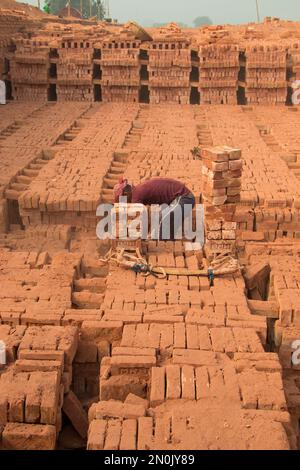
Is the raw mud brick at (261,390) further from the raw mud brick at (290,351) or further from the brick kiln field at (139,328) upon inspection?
Result: the raw mud brick at (290,351)

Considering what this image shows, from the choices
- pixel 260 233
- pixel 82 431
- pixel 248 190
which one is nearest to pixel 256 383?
pixel 82 431

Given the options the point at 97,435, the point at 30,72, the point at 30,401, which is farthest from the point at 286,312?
the point at 30,72

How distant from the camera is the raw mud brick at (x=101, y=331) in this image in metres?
Result: 5.09

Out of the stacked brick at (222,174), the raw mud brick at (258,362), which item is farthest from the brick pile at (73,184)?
the raw mud brick at (258,362)

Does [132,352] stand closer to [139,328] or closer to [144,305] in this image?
[139,328]

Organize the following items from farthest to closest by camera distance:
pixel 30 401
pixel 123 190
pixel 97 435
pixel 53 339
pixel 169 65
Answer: pixel 169 65 < pixel 123 190 < pixel 53 339 < pixel 30 401 < pixel 97 435

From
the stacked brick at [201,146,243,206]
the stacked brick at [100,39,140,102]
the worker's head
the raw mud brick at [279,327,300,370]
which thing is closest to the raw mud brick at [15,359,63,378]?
the raw mud brick at [279,327,300,370]

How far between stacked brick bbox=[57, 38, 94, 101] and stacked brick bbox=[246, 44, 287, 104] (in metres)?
4.65

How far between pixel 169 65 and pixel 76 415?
44.9 feet

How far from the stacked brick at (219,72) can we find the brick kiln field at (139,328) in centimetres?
734

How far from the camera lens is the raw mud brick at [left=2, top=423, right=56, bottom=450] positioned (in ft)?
13.4

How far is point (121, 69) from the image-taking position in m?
16.8

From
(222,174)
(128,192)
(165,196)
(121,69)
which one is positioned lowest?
(165,196)

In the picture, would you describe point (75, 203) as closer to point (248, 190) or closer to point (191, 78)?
point (248, 190)
